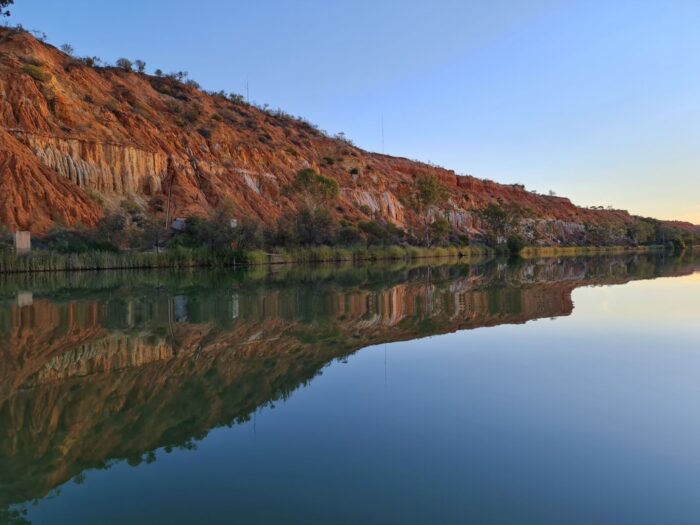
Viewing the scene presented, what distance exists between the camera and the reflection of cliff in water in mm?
5105

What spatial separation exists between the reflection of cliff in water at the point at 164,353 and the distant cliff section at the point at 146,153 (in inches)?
961

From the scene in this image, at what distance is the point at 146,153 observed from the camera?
46969mm

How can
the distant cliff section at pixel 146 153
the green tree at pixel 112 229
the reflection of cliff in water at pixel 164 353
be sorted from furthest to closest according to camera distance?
the distant cliff section at pixel 146 153
the green tree at pixel 112 229
the reflection of cliff in water at pixel 164 353

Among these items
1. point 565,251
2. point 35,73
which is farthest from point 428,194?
point 35,73

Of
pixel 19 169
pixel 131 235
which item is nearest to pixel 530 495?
pixel 131 235

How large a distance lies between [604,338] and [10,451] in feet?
30.7

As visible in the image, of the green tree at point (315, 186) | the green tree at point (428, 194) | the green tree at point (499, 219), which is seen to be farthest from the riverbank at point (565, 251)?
the green tree at point (315, 186)

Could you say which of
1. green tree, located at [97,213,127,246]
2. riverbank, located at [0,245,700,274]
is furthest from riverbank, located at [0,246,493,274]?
green tree, located at [97,213,127,246]

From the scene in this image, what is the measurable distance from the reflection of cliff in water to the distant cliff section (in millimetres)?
24400

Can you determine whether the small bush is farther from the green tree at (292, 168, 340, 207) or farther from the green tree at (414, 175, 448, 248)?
the green tree at (414, 175, 448, 248)

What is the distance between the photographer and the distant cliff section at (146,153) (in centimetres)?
3962

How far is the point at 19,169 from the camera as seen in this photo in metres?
37.8

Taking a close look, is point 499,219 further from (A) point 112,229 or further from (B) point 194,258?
(A) point 112,229

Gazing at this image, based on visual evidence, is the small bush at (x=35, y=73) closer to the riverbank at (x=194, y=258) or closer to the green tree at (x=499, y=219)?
the riverbank at (x=194, y=258)
